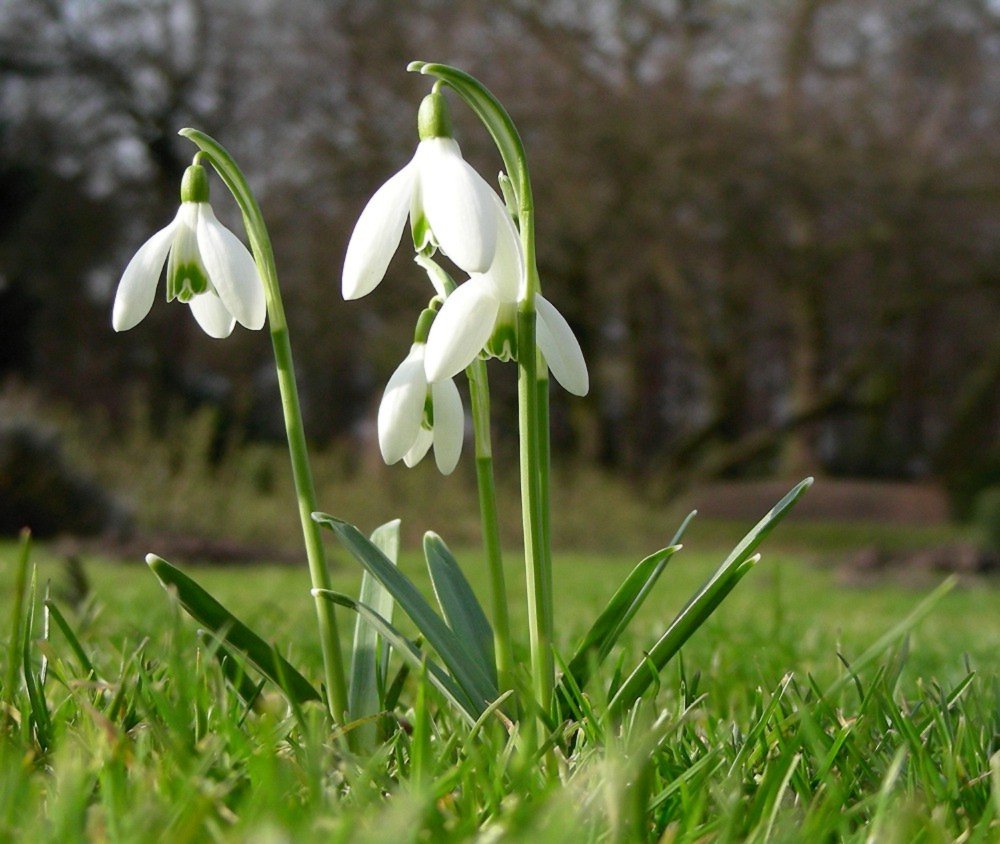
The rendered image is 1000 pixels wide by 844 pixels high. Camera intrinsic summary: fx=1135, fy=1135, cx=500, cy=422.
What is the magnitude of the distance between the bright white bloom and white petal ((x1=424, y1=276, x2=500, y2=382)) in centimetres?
13

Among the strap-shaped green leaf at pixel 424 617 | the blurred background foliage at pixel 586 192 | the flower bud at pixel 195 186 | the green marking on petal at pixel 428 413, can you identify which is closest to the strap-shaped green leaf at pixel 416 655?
the strap-shaped green leaf at pixel 424 617

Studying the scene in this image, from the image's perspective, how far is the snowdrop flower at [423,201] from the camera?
111 cm

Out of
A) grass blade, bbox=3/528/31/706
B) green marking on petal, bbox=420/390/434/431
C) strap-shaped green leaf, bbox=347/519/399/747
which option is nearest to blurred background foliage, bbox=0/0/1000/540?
strap-shaped green leaf, bbox=347/519/399/747

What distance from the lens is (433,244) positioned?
47.9 inches

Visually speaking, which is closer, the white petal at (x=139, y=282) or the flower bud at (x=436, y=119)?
the flower bud at (x=436, y=119)

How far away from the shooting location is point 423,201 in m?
1.17

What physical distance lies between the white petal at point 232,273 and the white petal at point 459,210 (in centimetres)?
25

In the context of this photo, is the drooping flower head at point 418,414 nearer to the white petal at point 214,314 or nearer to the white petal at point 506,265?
the white petal at point 506,265

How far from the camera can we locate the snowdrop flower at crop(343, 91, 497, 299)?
111 centimetres

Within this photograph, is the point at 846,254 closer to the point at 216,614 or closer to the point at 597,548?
the point at 597,548

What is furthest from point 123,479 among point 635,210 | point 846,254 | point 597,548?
point 846,254

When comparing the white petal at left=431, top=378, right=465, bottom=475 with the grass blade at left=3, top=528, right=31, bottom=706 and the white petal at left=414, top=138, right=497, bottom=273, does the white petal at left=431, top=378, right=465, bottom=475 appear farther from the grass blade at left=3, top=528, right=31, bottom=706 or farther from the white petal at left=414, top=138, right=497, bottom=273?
the grass blade at left=3, top=528, right=31, bottom=706

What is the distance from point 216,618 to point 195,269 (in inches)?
15.9

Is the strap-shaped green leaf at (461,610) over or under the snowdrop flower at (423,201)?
under
